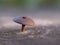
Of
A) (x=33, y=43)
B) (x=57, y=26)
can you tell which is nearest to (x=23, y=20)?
(x=33, y=43)

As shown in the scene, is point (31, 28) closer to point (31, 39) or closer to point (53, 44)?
point (31, 39)

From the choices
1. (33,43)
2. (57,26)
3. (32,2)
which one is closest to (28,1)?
(32,2)

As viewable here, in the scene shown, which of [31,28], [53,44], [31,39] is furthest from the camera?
[31,28]

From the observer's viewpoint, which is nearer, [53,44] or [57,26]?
[53,44]

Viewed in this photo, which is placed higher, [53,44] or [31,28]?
[31,28]

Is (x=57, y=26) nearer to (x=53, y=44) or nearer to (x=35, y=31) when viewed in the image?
(x=35, y=31)

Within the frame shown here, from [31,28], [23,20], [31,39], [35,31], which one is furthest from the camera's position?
[31,28]

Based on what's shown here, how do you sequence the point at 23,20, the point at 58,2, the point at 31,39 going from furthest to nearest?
the point at 58,2 < the point at 23,20 < the point at 31,39

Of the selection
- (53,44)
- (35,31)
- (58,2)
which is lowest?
(53,44)

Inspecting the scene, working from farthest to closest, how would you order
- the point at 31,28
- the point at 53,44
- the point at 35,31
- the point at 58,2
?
the point at 58,2 → the point at 31,28 → the point at 35,31 → the point at 53,44
